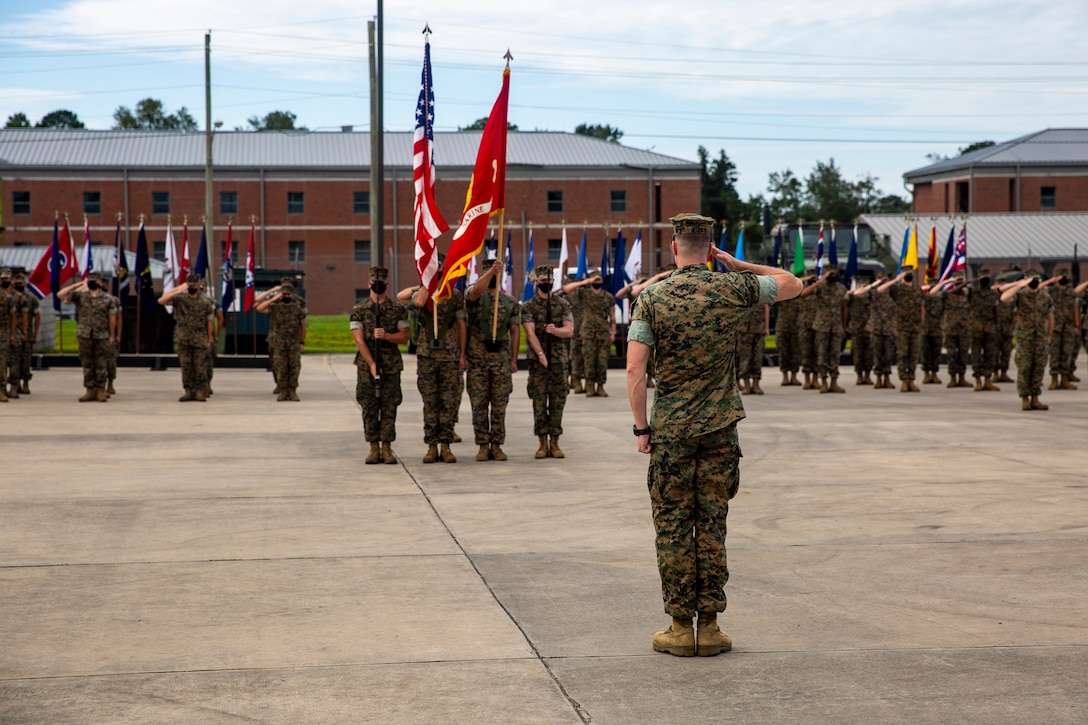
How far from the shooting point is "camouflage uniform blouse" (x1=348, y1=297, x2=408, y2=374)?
42.3ft

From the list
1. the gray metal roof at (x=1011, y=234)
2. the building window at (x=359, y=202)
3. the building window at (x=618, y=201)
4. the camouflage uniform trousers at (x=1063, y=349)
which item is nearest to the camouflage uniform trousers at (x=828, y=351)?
the camouflage uniform trousers at (x=1063, y=349)

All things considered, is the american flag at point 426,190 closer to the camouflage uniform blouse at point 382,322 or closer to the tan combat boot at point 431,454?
the camouflage uniform blouse at point 382,322

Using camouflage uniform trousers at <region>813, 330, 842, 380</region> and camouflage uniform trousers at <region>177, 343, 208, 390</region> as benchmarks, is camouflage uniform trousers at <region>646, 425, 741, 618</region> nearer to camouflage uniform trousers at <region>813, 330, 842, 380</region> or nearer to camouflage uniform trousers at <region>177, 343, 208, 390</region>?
camouflage uniform trousers at <region>177, 343, 208, 390</region>

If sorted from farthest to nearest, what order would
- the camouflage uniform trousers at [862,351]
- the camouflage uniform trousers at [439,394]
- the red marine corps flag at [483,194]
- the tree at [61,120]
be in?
the tree at [61,120]
the camouflage uniform trousers at [862,351]
the camouflage uniform trousers at [439,394]
the red marine corps flag at [483,194]

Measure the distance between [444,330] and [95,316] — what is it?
940 centimetres

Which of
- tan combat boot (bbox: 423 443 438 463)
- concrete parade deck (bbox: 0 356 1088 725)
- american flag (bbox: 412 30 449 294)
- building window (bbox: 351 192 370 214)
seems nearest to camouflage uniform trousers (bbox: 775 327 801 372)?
concrete parade deck (bbox: 0 356 1088 725)

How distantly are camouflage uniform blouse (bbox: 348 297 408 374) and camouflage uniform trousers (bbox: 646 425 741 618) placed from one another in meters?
7.30

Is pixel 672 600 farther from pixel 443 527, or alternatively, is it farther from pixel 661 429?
pixel 443 527

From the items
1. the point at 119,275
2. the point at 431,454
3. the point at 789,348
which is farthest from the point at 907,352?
the point at 119,275

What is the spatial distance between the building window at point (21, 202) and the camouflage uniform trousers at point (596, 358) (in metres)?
51.6

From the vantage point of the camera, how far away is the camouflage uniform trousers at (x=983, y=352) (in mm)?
22419

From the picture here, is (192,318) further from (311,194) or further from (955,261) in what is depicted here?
(311,194)

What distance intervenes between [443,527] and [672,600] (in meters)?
3.63

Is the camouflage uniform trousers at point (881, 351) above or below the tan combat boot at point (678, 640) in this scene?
above
